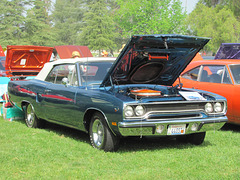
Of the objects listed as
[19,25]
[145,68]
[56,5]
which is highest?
[56,5]

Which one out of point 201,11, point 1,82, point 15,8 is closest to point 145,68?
point 1,82

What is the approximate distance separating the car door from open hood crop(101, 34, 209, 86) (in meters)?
0.73

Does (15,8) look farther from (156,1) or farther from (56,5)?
(56,5)

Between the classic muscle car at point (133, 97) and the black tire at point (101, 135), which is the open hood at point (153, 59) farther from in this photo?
the black tire at point (101, 135)

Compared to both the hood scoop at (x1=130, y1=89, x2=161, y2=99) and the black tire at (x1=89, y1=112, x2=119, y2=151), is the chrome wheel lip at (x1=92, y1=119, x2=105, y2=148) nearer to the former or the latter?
the black tire at (x1=89, y1=112, x2=119, y2=151)

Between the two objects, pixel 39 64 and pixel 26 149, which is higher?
pixel 39 64

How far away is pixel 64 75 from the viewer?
7.09 meters

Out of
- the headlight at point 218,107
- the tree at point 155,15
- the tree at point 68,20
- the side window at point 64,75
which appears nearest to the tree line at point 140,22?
the tree at point 155,15

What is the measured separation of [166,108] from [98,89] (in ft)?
4.01

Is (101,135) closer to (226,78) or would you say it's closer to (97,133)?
(97,133)

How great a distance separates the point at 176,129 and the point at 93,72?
1983mm

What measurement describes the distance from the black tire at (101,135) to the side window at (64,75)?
0.97 meters

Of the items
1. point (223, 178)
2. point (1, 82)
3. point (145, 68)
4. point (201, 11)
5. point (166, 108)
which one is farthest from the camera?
point (201, 11)

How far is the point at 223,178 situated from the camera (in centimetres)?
455
